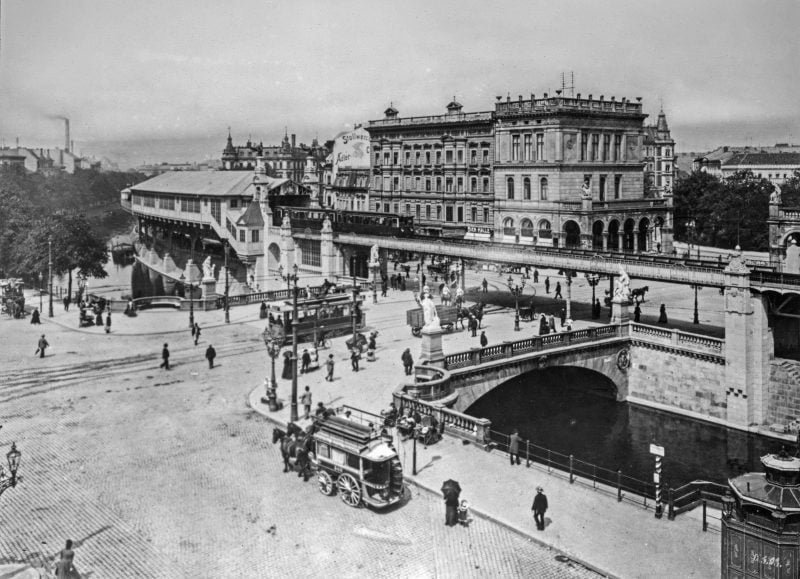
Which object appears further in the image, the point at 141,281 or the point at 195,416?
the point at 141,281

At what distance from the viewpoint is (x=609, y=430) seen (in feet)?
131

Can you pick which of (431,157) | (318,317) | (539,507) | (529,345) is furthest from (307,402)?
(431,157)

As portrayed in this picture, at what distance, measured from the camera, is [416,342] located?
40469 mm

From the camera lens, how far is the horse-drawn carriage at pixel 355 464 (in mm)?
19172

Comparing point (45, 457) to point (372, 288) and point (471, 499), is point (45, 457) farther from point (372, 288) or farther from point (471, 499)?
point (372, 288)

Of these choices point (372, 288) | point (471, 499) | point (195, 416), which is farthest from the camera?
point (372, 288)

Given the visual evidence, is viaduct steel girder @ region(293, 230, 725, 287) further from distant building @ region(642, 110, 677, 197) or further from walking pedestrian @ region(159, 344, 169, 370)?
distant building @ region(642, 110, 677, 197)

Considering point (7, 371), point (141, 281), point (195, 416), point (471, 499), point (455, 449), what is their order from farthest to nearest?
point (141, 281)
point (7, 371)
point (195, 416)
point (455, 449)
point (471, 499)

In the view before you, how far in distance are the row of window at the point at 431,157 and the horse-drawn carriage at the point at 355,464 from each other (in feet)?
208

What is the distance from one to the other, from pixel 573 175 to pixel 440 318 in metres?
33.0

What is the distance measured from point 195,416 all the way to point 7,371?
38.9ft

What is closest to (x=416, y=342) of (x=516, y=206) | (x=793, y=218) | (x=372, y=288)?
(x=372, y=288)

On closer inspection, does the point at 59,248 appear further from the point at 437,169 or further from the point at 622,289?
the point at 622,289

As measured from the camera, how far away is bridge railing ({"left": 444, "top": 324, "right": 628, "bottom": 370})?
33.1 m
